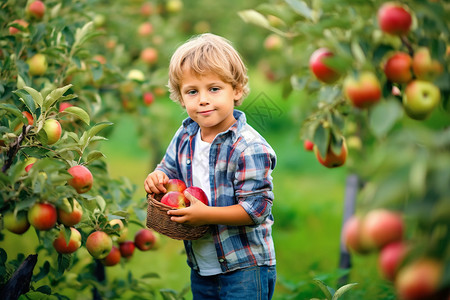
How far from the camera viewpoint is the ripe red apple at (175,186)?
1783mm

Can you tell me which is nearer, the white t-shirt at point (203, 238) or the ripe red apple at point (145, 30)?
the white t-shirt at point (203, 238)

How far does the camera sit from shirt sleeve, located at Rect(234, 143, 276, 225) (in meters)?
1.66

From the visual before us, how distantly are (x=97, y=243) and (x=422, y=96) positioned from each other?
1180 millimetres

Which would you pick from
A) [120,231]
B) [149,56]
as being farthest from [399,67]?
[149,56]

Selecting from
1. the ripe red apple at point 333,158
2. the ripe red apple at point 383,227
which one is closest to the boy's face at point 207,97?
the ripe red apple at point 333,158

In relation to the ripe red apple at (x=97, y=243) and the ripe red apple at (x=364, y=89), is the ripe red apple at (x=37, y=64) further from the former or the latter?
the ripe red apple at (x=364, y=89)

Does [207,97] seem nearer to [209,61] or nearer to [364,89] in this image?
[209,61]

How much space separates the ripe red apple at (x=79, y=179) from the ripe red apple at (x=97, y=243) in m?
0.29

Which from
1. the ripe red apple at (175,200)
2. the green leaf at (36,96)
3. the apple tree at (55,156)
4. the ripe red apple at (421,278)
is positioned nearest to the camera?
the ripe red apple at (421,278)

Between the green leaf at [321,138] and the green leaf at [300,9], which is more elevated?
the green leaf at [300,9]

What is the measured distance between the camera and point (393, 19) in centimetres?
107

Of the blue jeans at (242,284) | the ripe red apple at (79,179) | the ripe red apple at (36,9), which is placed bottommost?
the blue jeans at (242,284)

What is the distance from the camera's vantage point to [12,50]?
7.25ft

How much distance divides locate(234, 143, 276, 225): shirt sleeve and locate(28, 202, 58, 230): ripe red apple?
583 millimetres
